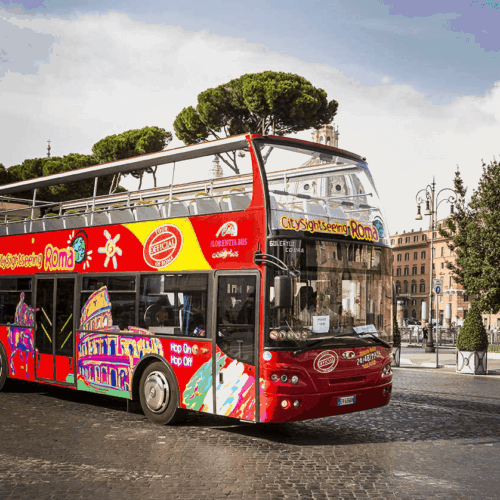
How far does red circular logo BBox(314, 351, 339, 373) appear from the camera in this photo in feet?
27.2

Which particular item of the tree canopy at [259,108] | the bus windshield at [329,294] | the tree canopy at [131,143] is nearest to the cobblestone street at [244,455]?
the bus windshield at [329,294]

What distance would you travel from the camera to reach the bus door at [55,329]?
37.5ft

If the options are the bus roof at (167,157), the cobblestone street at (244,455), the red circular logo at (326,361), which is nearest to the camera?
the cobblestone street at (244,455)

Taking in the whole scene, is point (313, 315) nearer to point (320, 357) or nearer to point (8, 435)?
point (320, 357)

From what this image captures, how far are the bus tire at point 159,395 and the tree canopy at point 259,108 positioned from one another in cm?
2547

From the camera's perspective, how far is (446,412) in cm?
1119

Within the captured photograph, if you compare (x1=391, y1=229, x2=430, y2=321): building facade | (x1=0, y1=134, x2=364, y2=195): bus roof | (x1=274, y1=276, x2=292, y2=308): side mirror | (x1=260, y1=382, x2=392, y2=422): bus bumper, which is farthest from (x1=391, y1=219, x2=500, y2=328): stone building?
(x1=274, y1=276, x2=292, y2=308): side mirror

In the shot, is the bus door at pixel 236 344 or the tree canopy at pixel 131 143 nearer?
the bus door at pixel 236 344

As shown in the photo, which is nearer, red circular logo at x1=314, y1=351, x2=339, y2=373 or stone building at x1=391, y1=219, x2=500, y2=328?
red circular logo at x1=314, y1=351, x2=339, y2=373

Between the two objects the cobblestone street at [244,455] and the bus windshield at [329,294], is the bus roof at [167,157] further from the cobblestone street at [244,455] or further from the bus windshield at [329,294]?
the cobblestone street at [244,455]

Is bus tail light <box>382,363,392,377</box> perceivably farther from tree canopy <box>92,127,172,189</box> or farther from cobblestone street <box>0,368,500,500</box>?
tree canopy <box>92,127,172,189</box>

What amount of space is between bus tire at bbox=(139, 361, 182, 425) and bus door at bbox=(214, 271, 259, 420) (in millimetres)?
973

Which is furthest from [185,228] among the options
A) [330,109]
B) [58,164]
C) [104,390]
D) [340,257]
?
[58,164]

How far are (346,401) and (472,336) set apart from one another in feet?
38.3
